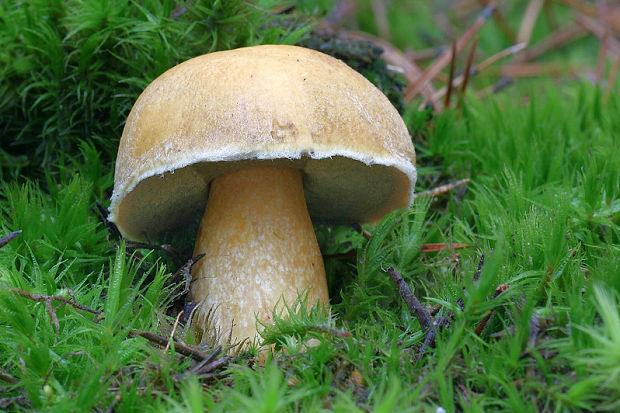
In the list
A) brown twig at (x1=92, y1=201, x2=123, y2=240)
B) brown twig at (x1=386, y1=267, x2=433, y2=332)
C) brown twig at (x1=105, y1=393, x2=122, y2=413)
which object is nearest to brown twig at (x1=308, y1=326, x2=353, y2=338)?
brown twig at (x1=386, y1=267, x2=433, y2=332)

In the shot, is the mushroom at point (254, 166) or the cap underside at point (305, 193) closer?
the mushroom at point (254, 166)

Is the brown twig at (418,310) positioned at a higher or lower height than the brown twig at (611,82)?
higher

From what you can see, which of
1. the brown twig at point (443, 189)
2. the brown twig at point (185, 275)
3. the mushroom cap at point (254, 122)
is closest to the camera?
the mushroom cap at point (254, 122)

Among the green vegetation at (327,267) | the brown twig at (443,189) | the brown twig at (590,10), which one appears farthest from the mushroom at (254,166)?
the brown twig at (590,10)

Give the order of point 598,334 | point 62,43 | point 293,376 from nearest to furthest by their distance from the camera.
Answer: point 598,334
point 293,376
point 62,43

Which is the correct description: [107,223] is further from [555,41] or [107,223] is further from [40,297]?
[555,41]

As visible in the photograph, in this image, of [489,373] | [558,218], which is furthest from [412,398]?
[558,218]

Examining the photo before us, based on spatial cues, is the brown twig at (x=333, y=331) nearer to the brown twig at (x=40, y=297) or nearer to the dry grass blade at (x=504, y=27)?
the brown twig at (x=40, y=297)

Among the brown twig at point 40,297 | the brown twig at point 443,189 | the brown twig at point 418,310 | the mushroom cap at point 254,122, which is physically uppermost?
the mushroom cap at point 254,122

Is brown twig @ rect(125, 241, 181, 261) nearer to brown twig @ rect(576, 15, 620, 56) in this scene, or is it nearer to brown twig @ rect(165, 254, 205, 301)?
brown twig @ rect(165, 254, 205, 301)

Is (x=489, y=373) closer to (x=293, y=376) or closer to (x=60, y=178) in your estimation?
(x=293, y=376)
